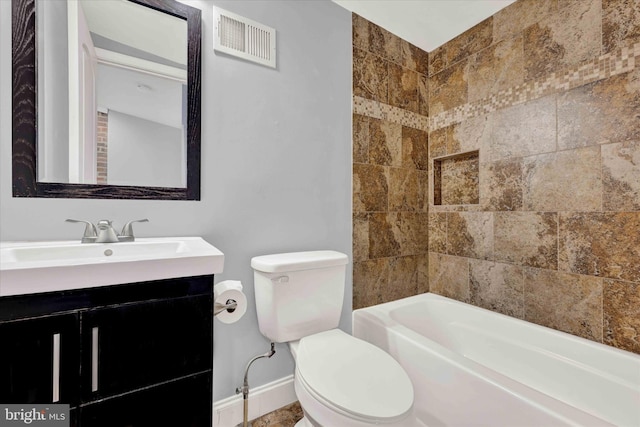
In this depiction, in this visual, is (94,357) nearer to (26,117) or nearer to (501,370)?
(26,117)

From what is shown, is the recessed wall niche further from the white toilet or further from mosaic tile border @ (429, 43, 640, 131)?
the white toilet

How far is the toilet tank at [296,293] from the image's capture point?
137 cm

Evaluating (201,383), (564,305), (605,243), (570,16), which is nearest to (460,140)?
(570,16)

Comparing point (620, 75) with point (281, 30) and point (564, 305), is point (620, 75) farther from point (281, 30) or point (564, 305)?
point (281, 30)

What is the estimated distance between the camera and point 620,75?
4.58ft

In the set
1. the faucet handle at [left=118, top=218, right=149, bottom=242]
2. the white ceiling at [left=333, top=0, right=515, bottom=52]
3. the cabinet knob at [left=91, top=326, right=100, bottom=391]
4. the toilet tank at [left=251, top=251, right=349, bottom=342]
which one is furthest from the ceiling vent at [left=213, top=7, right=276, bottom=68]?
the cabinet knob at [left=91, top=326, right=100, bottom=391]

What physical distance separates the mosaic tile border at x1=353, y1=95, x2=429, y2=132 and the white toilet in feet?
3.34

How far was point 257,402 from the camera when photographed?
60.2 inches

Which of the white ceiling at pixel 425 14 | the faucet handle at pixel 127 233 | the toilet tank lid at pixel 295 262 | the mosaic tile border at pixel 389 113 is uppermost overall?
the white ceiling at pixel 425 14

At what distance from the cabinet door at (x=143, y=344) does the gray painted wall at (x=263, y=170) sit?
0.54 meters

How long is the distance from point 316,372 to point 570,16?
2.19 metres

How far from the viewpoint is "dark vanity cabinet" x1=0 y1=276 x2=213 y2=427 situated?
2.34ft

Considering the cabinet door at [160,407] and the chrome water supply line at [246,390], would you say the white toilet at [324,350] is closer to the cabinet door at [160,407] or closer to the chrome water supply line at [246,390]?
the chrome water supply line at [246,390]

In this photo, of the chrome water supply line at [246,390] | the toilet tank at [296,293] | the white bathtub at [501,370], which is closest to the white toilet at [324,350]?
the toilet tank at [296,293]
